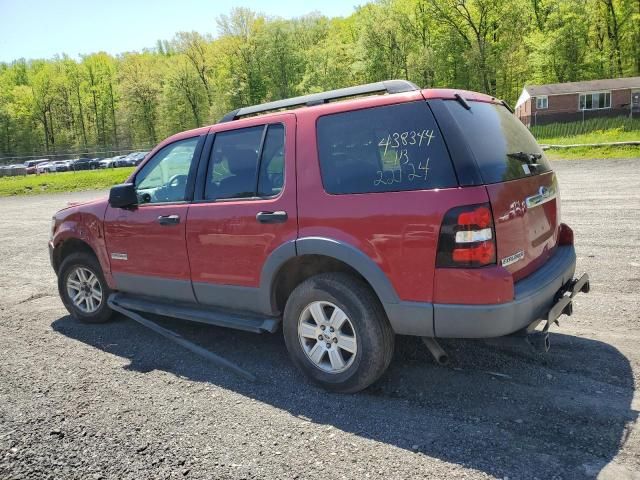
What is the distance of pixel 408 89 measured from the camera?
3494 millimetres

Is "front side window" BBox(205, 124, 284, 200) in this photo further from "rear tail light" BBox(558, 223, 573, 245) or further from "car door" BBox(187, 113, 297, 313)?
"rear tail light" BBox(558, 223, 573, 245)

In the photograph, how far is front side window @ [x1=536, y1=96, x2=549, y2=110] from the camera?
49.8 m

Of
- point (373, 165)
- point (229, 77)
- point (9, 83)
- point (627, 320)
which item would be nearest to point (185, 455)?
point (373, 165)

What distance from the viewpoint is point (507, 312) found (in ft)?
9.98

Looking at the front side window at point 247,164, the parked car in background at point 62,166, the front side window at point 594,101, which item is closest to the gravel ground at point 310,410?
the front side window at point 247,164

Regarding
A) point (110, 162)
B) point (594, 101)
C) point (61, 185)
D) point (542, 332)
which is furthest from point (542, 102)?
point (542, 332)

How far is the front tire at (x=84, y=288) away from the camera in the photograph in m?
5.39

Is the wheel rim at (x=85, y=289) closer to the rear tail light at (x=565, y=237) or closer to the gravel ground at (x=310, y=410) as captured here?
the gravel ground at (x=310, y=410)

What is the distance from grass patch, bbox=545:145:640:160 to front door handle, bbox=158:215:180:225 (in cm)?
2160

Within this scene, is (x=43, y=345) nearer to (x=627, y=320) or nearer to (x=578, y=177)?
(x=627, y=320)

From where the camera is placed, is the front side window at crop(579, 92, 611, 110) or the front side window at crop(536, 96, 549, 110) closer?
the front side window at crop(579, 92, 611, 110)

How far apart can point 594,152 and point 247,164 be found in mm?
23583

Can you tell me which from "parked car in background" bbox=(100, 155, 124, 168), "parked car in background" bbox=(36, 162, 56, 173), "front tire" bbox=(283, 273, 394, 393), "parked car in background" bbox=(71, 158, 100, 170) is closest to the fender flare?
"front tire" bbox=(283, 273, 394, 393)

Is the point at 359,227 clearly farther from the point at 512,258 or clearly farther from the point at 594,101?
the point at 594,101
